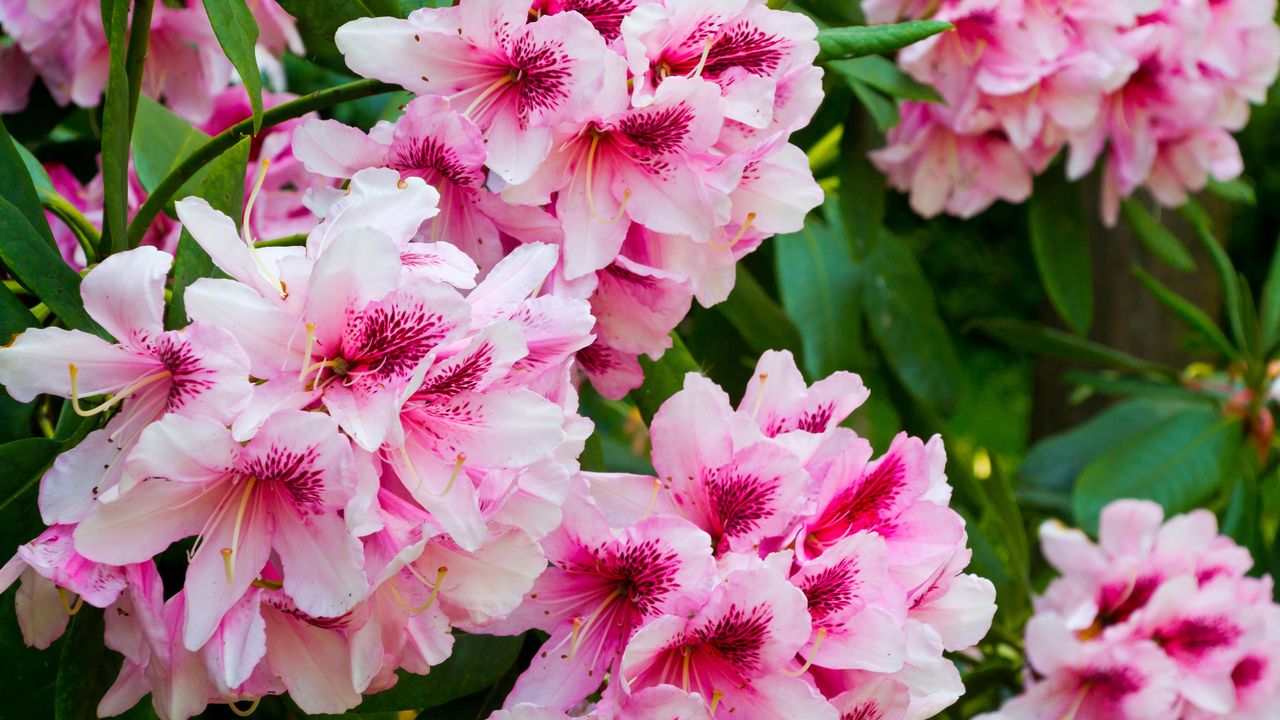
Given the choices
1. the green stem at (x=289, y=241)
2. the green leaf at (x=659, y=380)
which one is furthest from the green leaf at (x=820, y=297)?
the green stem at (x=289, y=241)

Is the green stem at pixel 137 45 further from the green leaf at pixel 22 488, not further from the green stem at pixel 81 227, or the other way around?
the green leaf at pixel 22 488

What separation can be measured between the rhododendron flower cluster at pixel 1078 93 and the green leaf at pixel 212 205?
555 mm

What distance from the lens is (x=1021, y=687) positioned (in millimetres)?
1132

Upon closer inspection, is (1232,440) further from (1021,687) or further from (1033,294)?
(1033,294)

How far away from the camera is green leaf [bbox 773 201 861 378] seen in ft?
4.04

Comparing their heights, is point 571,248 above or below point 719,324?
above

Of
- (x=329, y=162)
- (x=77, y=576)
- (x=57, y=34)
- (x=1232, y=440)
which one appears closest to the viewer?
(x=77, y=576)

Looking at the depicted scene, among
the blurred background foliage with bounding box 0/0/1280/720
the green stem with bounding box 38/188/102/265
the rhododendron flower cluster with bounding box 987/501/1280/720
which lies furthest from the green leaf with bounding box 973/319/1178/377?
the green stem with bounding box 38/188/102/265

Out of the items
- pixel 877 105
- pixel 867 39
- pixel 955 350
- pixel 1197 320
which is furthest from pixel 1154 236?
pixel 867 39

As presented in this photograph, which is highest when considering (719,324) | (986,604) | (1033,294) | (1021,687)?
(986,604)

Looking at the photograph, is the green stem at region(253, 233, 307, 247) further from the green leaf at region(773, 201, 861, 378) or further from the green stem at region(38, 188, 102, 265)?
the green leaf at region(773, 201, 861, 378)

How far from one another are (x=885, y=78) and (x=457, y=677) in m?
0.55

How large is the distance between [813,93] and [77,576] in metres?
0.37

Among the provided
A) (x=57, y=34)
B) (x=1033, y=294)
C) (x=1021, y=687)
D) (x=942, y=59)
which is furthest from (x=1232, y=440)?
(x=1033, y=294)
